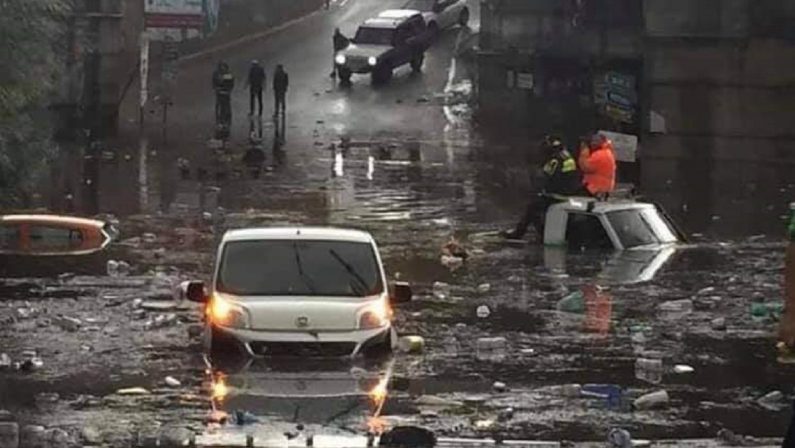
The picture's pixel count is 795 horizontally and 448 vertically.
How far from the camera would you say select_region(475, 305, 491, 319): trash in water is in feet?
75.2

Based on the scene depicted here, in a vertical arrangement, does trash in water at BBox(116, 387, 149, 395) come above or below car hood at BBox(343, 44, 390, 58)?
below

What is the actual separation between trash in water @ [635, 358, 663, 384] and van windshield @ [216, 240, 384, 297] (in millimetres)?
2433

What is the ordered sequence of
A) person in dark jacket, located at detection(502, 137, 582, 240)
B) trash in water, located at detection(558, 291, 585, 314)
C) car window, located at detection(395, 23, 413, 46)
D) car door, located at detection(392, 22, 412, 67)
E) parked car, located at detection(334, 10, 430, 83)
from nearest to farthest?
trash in water, located at detection(558, 291, 585, 314), person in dark jacket, located at detection(502, 137, 582, 240), parked car, located at detection(334, 10, 430, 83), car door, located at detection(392, 22, 412, 67), car window, located at detection(395, 23, 413, 46)

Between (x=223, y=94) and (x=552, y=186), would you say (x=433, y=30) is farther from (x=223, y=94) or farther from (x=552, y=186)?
(x=552, y=186)

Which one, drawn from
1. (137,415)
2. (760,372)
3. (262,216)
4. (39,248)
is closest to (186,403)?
(137,415)

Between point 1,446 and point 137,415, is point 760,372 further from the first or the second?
point 1,446

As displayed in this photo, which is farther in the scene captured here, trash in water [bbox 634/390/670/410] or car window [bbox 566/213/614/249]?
car window [bbox 566/213/614/249]

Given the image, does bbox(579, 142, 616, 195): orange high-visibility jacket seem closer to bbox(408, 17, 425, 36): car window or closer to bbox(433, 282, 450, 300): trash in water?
bbox(433, 282, 450, 300): trash in water

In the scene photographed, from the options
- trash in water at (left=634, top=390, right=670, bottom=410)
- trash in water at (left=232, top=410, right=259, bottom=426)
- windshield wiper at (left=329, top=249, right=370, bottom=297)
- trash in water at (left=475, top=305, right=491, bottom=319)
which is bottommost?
trash in water at (left=475, top=305, right=491, bottom=319)

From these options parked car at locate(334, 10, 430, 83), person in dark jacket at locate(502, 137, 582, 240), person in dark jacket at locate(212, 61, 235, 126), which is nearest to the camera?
person in dark jacket at locate(502, 137, 582, 240)

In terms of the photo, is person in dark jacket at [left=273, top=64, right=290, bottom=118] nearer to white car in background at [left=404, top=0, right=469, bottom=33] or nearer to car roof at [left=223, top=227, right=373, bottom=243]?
white car in background at [left=404, top=0, right=469, bottom=33]

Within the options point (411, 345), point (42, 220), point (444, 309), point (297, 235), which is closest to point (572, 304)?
point (444, 309)

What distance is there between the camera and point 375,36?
6400 cm

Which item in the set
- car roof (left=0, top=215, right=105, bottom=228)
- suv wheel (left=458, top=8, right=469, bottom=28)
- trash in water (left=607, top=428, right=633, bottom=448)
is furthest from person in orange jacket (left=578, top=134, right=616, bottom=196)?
suv wheel (left=458, top=8, right=469, bottom=28)
